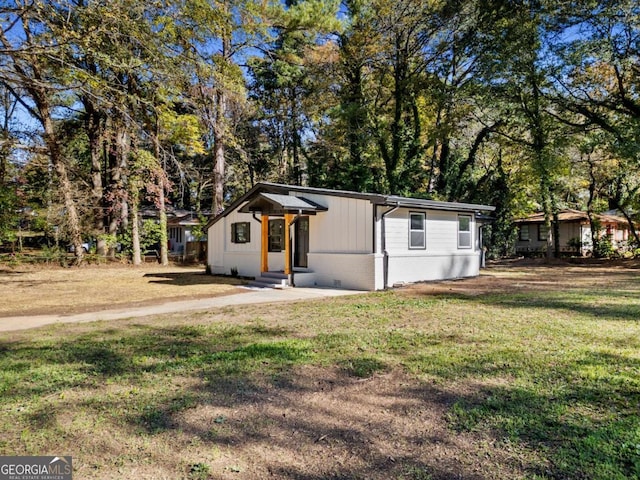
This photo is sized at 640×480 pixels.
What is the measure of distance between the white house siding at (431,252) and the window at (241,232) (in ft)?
17.7

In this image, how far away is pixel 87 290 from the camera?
1132 cm

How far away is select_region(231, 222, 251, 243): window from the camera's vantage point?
1451 cm

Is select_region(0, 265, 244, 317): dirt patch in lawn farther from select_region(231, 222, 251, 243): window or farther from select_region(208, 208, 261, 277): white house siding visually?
select_region(231, 222, 251, 243): window

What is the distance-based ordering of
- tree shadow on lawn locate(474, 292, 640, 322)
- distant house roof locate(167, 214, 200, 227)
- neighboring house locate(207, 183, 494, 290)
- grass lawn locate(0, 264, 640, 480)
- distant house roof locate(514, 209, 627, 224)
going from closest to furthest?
grass lawn locate(0, 264, 640, 480)
tree shadow on lawn locate(474, 292, 640, 322)
neighboring house locate(207, 183, 494, 290)
distant house roof locate(514, 209, 627, 224)
distant house roof locate(167, 214, 200, 227)

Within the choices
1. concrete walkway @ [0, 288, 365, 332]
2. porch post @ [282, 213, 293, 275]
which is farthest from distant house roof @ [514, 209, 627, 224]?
concrete walkway @ [0, 288, 365, 332]

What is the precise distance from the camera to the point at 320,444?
107 inches

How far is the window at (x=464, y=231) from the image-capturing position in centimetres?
1420

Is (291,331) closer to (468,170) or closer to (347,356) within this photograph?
(347,356)

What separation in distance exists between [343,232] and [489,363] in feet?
25.3

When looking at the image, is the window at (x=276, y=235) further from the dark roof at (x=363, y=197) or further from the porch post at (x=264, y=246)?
the dark roof at (x=363, y=197)

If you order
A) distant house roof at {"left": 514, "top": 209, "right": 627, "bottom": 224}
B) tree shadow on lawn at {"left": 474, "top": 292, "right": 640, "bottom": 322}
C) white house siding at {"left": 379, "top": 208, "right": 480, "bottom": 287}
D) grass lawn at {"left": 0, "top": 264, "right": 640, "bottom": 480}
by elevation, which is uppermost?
distant house roof at {"left": 514, "top": 209, "right": 627, "bottom": 224}

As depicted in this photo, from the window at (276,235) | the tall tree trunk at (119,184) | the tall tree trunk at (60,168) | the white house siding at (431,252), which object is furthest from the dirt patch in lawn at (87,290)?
the white house siding at (431,252)

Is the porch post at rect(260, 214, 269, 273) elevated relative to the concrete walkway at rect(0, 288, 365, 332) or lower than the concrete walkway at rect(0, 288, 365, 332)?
elevated

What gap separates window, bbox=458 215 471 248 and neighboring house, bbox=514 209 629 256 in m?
12.3
